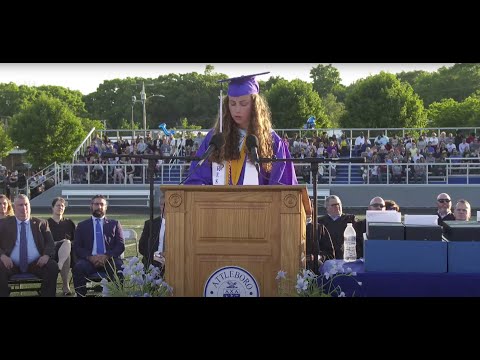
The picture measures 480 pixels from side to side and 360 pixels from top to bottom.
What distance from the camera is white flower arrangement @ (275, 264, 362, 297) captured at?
4.37m

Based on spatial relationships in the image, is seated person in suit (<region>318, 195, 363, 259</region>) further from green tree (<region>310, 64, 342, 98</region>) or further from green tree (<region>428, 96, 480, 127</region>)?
green tree (<region>310, 64, 342, 98</region>)

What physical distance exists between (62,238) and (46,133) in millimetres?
41966

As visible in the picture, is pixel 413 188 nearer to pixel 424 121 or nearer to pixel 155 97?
pixel 424 121

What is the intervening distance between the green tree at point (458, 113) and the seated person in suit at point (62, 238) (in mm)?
39084

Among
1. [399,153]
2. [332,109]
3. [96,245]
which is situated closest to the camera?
[96,245]

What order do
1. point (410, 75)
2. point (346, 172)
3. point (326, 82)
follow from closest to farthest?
point (346, 172), point (326, 82), point (410, 75)

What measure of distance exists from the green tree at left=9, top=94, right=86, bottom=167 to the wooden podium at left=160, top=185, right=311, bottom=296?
47.6 meters

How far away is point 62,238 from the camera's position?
429 inches

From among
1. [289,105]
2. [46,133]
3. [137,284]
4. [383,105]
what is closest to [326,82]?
[289,105]

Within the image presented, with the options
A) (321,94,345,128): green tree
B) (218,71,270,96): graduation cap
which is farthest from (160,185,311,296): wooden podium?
(321,94,345,128): green tree

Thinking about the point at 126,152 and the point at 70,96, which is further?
the point at 70,96

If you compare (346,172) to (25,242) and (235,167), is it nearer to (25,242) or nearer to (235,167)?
(25,242)

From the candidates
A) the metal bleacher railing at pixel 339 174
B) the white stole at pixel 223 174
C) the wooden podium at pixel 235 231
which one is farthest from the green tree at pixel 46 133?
the wooden podium at pixel 235 231
